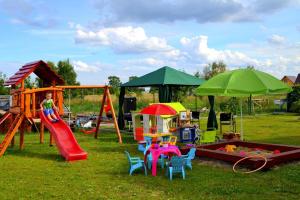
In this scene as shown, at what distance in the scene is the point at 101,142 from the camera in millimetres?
15336

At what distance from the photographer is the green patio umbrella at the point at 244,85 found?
1109 centimetres

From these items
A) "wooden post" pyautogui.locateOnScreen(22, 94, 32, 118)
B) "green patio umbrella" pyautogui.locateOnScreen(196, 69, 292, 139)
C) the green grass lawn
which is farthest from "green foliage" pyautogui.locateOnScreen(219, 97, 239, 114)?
the green grass lawn

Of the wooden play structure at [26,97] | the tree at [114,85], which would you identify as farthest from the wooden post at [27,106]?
the tree at [114,85]

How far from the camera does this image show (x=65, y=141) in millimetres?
12047

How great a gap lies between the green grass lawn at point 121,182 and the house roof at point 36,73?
3.53 metres

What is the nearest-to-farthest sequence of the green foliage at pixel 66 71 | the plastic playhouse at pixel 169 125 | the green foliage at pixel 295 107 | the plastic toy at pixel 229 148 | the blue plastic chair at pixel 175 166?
the blue plastic chair at pixel 175 166, the plastic toy at pixel 229 148, the plastic playhouse at pixel 169 125, the green foliage at pixel 295 107, the green foliage at pixel 66 71

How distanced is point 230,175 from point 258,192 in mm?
1548

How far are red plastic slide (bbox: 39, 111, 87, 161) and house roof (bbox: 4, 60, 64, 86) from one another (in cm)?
184

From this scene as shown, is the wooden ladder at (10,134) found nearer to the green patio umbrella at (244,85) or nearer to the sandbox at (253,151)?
the sandbox at (253,151)

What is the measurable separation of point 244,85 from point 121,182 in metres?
5.06

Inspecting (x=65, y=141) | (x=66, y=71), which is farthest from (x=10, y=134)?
(x=66, y=71)

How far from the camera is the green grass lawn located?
714 centimetres

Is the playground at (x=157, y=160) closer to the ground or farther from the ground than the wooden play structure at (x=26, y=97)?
closer to the ground

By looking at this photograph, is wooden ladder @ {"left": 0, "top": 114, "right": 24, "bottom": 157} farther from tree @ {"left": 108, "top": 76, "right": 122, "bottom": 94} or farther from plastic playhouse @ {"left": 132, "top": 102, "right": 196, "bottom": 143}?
tree @ {"left": 108, "top": 76, "right": 122, "bottom": 94}
